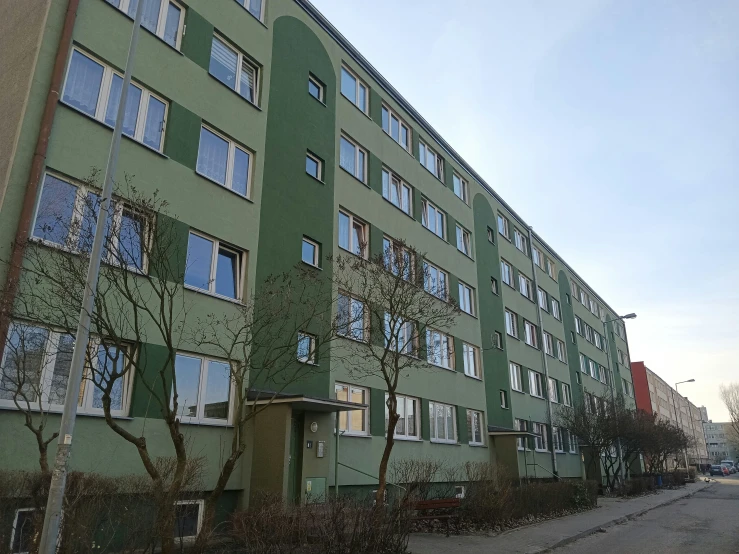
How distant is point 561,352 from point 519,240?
29.8ft

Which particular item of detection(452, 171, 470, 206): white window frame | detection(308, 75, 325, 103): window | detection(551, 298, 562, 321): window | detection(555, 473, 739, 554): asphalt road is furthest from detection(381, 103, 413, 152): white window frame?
detection(551, 298, 562, 321): window

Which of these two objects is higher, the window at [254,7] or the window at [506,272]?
the window at [254,7]

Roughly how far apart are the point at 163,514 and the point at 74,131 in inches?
299

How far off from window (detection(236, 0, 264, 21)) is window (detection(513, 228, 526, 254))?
21972 millimetres

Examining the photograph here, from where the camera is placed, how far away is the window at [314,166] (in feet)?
57.9

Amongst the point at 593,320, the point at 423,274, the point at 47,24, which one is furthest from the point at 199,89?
the point at 593,320

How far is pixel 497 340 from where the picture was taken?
28.4 m

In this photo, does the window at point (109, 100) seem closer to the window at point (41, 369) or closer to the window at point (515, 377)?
the window at point (41, 369)

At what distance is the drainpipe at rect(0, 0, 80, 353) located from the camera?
29.3ft

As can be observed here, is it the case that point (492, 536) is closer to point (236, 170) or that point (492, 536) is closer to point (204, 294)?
point (204, 294)

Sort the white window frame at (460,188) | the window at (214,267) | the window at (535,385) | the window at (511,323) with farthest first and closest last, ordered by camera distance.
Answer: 1. the window at (535,385)
2. the window at (511,323)
3. the white window frame at (460,188)
4. the window at (214,267)

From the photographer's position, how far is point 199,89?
14.2 metres

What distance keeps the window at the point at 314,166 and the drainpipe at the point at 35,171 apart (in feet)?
24.5

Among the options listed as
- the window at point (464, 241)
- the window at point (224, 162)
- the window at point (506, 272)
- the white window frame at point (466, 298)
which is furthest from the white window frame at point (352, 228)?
the window at point (506, 272)
